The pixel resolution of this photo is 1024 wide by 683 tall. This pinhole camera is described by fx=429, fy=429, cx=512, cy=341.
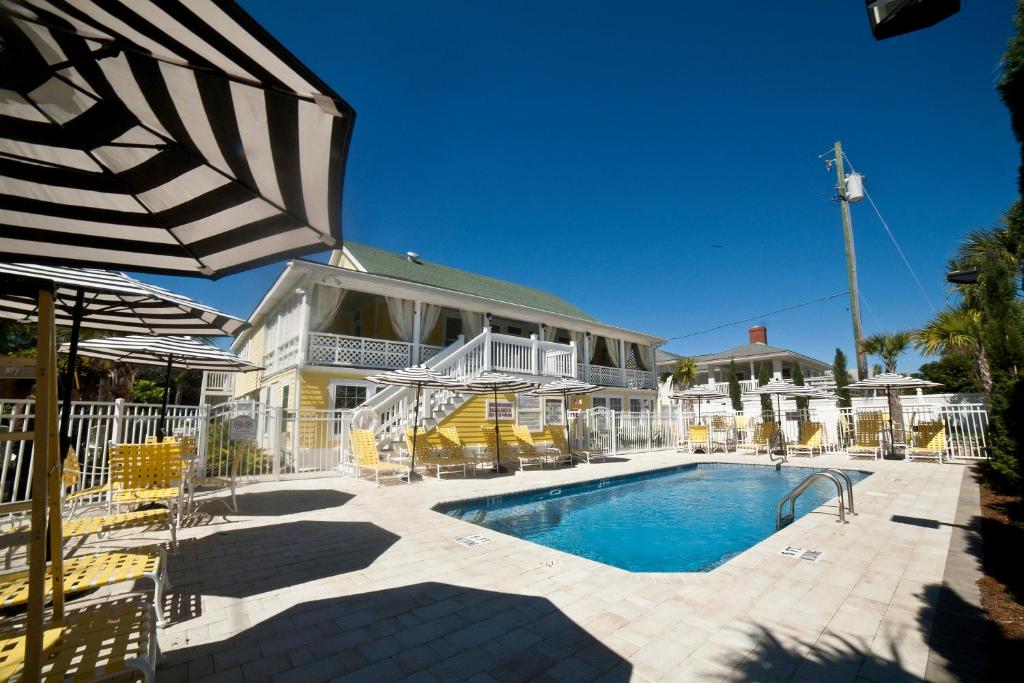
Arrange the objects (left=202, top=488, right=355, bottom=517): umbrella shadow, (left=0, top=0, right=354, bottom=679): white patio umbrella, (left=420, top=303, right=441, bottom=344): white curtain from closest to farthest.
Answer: (left=0, top=0, right=354, bottom=679): white patio umbrella < (left=202, top=488, right=355, bottom=517): umbrella shadow < (left=420, top=303, right=441, bottom=344): white curtain

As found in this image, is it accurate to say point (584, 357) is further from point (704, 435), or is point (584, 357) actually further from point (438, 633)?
point (438, 633)

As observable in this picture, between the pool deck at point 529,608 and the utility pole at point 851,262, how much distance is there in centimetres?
1473

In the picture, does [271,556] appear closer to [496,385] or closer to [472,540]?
[472,540]

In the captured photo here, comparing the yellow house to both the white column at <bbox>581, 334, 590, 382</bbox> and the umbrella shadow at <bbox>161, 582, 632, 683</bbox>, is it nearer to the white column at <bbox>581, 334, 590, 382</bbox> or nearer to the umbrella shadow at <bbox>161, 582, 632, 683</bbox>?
the white column at <bbox>581, 334, 590, 382</bbox>

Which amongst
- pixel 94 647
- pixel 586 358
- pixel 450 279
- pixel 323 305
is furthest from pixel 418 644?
pixel 586 358

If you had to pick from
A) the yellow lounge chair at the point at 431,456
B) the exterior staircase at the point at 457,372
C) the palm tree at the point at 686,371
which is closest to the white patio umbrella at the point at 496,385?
the exterior staircase at the point at 457,372

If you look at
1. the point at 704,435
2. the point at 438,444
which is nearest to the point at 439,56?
the point at 438,444

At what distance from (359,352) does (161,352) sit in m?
7.59

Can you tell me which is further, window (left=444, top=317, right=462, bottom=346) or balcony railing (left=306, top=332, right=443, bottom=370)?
window (left=444, top=317, right=462, bottom=346)

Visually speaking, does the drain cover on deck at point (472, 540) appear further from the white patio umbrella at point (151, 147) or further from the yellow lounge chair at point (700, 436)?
the yellow lounge chair at point (700, 436)

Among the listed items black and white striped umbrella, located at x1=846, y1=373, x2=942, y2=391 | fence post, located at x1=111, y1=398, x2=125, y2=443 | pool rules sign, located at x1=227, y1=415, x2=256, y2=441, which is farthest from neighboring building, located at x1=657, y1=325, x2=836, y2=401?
fence post, located at x1=111, y1=398, x2=125, y2=443

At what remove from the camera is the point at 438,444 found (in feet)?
39.3

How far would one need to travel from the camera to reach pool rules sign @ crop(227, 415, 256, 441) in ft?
25.2

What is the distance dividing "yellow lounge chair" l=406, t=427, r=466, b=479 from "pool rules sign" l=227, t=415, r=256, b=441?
12.5 ft
